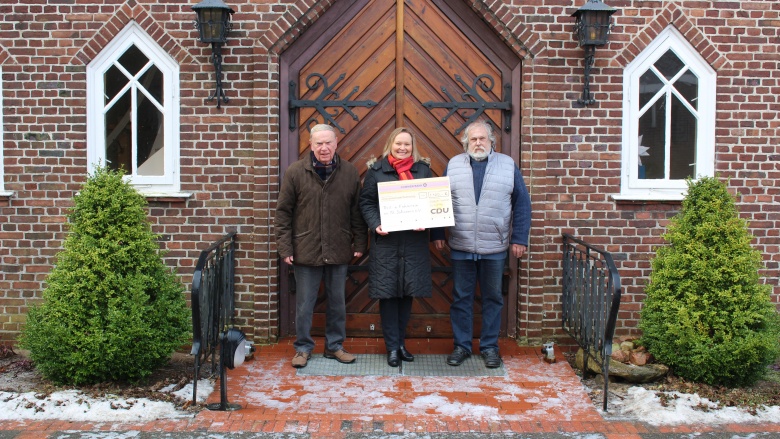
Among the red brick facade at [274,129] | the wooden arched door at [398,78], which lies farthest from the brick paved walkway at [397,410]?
the wooden arched door at [398,78]

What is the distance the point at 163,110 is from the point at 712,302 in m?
4.63

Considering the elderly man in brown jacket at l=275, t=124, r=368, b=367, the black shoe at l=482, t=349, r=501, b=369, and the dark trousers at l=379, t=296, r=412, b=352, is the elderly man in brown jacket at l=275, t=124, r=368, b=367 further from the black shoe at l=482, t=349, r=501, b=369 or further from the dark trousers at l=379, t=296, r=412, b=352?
the black shoe at l=482, t=349, r=501, b=369

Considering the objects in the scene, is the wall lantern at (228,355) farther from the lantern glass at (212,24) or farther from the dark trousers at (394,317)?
the lantern glass at (212,24)

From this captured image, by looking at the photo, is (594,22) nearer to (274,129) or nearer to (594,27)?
(594,27)

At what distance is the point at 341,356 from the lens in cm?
648

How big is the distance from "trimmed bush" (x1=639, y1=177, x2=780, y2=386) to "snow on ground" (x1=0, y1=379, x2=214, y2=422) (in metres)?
3.41

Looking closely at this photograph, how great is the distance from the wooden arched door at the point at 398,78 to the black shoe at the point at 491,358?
1.66m

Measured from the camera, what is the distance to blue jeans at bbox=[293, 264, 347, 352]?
21.0ft

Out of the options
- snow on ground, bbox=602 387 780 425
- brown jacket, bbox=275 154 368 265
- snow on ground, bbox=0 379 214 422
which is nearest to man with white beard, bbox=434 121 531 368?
brown jacket, bbox=275 154 368 265

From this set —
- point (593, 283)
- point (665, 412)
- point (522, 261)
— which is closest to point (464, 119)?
point (522, 261)

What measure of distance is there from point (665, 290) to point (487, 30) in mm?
2607

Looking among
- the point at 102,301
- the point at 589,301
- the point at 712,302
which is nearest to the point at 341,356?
the point at 102,301

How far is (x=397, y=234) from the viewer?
6250 millimetres

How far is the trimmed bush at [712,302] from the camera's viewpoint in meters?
5.88
